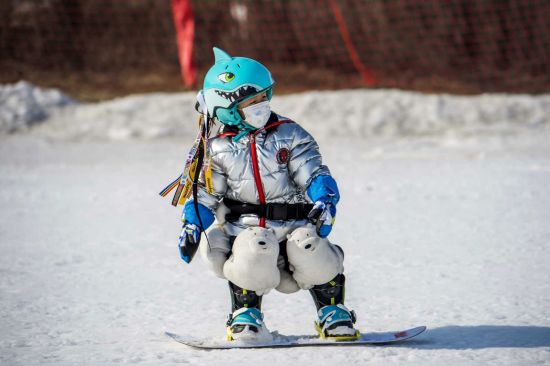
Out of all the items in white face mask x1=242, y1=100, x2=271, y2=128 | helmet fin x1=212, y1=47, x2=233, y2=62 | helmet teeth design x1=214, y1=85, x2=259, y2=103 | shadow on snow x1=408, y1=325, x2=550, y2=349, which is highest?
helmet fin x1=212, y1=47, x2=233, y2=62

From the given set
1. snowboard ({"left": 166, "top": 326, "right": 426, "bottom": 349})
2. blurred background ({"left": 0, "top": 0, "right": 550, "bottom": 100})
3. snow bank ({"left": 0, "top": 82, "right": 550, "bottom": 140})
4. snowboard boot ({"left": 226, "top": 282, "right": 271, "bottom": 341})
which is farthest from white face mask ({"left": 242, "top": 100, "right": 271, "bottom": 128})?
blurred background ({"left": 0, "top": 0, "right": 550, "bottom": 100})

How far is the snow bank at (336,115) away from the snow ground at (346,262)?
0.85m

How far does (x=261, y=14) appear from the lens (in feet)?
44.8

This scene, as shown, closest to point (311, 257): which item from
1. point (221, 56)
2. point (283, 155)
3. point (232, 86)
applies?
point (283, 155)

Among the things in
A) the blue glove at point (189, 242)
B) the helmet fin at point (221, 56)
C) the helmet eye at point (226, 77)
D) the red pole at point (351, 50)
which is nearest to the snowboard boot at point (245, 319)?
the blue glove at point (189, 242)

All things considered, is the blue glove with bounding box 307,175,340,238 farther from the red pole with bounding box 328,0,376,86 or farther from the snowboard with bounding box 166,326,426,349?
the red pole with bounding box 328,0,376,86

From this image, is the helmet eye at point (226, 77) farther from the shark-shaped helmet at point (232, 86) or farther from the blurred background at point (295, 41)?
the blurred background at point (295, 41)

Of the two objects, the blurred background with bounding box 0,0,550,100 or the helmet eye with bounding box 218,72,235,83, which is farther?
the blurred background with bounding box 0,0,550,100

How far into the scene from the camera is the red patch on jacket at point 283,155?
3174 millimetres

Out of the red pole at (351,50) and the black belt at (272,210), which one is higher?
the red pole at (351,50)

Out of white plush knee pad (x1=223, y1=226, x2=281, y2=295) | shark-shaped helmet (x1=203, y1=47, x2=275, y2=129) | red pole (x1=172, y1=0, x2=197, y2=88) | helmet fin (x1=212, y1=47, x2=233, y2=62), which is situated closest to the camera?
white plush knee pad (x1=223, y1=226, x2=281, y2=295)

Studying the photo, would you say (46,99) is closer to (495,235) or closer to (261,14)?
(261,14)

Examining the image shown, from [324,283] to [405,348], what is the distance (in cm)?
37

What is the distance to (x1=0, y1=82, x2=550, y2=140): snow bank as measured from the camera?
30.1 feet
